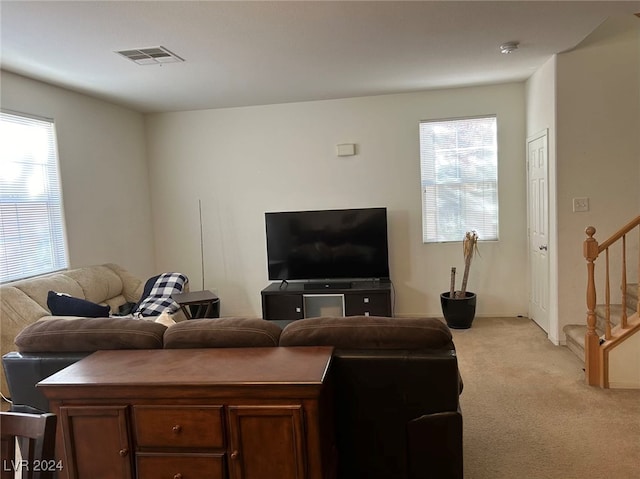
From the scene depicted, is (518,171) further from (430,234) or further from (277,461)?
(277,461)

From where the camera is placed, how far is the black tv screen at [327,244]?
5.34 meters

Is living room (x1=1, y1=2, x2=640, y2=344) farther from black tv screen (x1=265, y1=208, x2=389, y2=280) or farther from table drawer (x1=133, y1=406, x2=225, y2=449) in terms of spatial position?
table drawer (x1=133, y1=406, x2=225, y2=449)

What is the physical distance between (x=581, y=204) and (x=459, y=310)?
155cm

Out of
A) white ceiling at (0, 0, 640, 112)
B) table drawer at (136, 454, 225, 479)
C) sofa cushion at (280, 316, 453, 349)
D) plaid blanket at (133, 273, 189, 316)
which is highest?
white ceiling at (0, 0, 640, 112)

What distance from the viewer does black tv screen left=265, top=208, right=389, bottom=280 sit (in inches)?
210

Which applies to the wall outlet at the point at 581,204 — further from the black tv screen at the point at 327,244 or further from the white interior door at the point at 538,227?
the black tv screen at the point at 327,244

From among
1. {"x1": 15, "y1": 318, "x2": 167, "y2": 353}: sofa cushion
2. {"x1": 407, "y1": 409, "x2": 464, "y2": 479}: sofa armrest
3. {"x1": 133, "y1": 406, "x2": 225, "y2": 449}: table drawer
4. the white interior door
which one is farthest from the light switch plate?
{"x1": 133, "y1": 406, "x2": 225, "y2": 449}: table drawer

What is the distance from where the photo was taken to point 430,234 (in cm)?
550

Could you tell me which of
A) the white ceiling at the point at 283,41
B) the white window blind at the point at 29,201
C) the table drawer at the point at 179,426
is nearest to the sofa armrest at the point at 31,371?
the table drawer at the point at 179,426

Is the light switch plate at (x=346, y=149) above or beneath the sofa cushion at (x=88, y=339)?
above

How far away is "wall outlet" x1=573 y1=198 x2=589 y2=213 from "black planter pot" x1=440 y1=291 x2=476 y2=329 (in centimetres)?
137

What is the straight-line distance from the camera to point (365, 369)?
1968 mm

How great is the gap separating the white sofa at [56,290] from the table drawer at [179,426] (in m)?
2.07

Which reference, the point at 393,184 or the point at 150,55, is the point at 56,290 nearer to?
the point at 150,55
